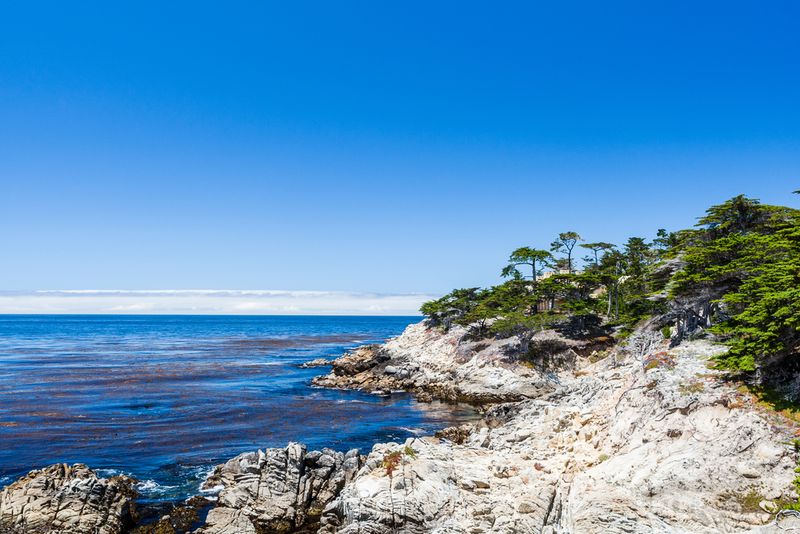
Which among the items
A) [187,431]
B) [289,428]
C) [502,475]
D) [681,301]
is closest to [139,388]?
[187,431]

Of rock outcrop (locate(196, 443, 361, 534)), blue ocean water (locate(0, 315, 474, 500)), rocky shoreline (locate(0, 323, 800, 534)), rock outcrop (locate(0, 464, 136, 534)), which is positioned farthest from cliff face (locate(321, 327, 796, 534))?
blue ocean water (locate(0, 315, 474, 500))

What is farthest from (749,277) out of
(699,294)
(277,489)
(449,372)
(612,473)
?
(449,372)

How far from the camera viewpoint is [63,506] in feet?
61.4

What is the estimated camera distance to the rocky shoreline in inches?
631

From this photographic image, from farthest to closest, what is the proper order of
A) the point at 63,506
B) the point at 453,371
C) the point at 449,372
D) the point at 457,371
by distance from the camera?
the point at 449,372, the point at 453,371, the point at 457,371, the point at 63,506

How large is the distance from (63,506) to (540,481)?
18491 millimetres

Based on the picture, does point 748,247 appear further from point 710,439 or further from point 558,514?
point 558,514

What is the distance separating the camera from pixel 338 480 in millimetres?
21891

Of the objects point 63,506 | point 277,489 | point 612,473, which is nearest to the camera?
point 612,473

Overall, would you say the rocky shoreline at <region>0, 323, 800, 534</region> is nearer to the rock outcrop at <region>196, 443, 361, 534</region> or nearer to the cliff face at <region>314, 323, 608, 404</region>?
the rock outcrop at <region>196, 443, 361, 534</region>

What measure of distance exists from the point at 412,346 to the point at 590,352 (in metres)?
27.9

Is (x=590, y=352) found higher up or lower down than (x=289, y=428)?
higher up

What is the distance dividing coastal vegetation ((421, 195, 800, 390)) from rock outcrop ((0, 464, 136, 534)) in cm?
2582

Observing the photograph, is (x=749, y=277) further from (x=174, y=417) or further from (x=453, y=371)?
(x=174, y=417)
